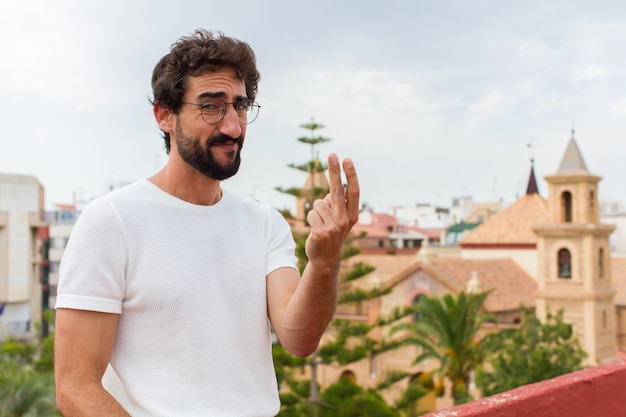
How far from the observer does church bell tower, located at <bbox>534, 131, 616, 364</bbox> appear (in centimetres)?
2730

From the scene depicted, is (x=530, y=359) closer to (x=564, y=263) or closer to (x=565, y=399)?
(x=564, y=263)

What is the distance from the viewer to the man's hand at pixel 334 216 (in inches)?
61.7

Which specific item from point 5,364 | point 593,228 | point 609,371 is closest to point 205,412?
point 609,371

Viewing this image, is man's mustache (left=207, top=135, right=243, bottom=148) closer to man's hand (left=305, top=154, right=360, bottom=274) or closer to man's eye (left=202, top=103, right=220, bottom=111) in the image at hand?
man's eye (left=202, top=103, right=220, bottom=111)

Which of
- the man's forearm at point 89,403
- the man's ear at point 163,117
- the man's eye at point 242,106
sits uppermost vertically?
the man's eye at point 242,106

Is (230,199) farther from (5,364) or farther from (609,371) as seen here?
(5,364)

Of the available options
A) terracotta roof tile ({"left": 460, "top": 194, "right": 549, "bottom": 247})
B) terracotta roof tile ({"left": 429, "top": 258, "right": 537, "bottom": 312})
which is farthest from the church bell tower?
terracotta roof tile ({"left": 460, "top": 194, "right": 549, "bottom": 247})

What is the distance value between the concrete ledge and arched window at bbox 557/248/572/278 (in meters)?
25.7

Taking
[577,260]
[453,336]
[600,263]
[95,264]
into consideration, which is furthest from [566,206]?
[95,264]

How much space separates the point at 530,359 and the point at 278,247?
1809cm

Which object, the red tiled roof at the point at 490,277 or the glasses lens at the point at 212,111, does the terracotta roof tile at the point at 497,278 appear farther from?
the glasses lens at the point at 212,111

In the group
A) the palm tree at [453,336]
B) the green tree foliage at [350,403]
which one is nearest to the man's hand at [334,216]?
the green tree foliage at [350,403]

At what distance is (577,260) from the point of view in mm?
27500

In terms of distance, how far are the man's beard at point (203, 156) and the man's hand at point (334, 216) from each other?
27 centimetres
